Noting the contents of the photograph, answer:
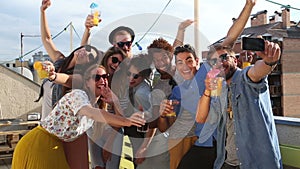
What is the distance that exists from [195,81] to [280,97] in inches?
916

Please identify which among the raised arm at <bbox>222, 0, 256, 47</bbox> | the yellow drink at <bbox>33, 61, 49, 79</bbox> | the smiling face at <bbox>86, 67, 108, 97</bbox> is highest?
the raised arm at <bbox>222, 0, 256, 47</bbox>

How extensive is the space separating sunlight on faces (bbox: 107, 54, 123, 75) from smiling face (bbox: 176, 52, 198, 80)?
1.41 ft

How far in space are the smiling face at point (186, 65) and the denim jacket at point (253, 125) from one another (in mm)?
353

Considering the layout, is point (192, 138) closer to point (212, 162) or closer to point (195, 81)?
point (212, 162)

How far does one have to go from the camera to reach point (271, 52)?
1371 millimetres

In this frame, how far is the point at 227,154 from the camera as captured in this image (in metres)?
1.77

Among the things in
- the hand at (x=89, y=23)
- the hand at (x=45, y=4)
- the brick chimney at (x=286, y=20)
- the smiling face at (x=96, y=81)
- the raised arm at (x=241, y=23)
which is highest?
the brick chimney at (x=286, y=20)

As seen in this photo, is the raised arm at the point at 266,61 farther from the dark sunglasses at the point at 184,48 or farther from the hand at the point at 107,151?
the hand at the point at 107,151

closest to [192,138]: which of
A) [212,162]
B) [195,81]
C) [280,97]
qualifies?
[212,162]

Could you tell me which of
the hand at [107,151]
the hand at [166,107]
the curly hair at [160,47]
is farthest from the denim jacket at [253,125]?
the hand at [107,151]

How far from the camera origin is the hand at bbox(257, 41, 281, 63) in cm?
137

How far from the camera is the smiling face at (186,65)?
193 cm

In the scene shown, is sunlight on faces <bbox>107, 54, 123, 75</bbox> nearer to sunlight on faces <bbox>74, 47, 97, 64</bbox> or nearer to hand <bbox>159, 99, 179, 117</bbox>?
sunlight on faces <bbox>74, 47, 97, 64</bbox>

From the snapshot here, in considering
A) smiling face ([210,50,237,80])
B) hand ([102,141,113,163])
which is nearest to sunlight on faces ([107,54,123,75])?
hand ([102,141,113,163])
